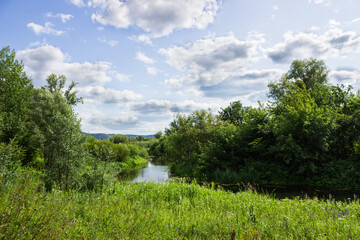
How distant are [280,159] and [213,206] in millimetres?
11791

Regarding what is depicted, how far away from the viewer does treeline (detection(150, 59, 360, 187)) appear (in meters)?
15.0

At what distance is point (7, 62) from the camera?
17.8 metres

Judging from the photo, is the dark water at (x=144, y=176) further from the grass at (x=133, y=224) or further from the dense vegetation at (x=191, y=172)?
the grass at (x=133, y=224)

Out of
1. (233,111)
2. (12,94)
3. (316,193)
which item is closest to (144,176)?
(12,94)

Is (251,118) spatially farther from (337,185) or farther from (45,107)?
(45,107)

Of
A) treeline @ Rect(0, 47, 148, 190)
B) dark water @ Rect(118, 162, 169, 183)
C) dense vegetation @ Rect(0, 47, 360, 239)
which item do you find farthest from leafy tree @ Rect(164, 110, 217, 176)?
treeline @ Rect(0, 47, 148, 190)

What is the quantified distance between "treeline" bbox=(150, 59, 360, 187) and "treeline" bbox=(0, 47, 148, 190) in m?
9.02

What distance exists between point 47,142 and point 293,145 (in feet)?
65.4

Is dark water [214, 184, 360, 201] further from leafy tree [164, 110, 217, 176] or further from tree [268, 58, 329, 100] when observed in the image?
tree [268, 58, 329, 100]

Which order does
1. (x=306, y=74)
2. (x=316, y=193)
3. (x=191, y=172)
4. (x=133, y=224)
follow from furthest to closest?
(x=306, y=74) < (x=191, y=172) < (x=316, y=193) < (x=133, y=224)

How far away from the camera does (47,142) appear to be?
62.7 ft

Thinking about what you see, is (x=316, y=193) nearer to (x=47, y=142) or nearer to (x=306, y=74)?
(x=47, y=142)

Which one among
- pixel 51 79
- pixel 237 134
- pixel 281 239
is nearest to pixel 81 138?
pixel 281 239

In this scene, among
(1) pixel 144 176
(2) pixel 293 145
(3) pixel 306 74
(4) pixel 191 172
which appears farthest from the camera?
(3) pixel 306 74
